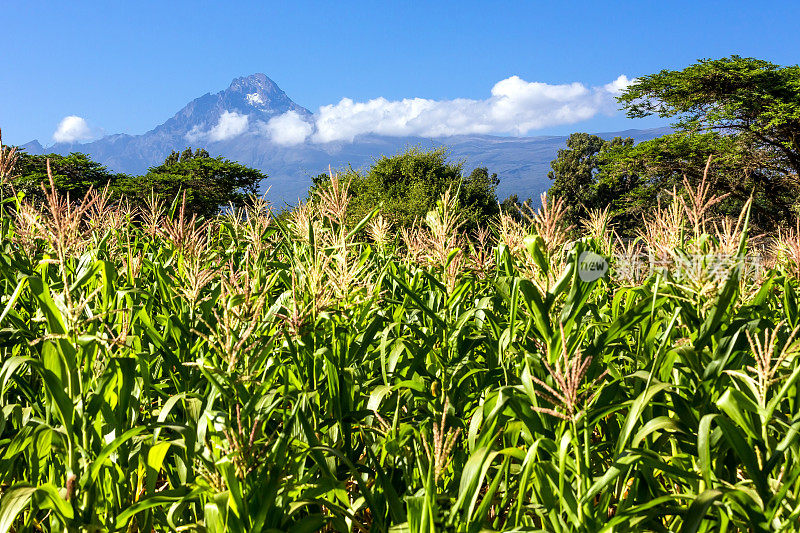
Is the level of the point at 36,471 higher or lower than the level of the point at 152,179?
lower

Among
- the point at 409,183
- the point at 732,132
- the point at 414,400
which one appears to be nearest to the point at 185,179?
the point at 409,183

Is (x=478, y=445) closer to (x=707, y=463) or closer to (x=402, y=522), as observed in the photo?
(x=402, y=522)

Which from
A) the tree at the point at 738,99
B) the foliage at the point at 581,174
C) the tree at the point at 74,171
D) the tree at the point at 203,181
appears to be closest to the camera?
the tree at the point at 738,99

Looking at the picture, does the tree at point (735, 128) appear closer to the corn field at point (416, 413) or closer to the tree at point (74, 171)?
the corn field at point (416, 413)

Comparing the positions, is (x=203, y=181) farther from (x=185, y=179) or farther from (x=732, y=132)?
(x=732, y=132)

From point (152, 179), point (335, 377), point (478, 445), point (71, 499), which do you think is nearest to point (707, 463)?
point (478, 445)

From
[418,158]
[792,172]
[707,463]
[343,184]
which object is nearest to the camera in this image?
[707,463]

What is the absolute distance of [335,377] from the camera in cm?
211

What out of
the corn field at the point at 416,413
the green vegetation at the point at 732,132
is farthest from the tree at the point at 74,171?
the corn field at the point at 416,413

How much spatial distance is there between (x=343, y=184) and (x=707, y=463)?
216 centimetres

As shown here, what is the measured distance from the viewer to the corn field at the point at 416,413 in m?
1.55

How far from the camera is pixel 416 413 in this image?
92.4 inches

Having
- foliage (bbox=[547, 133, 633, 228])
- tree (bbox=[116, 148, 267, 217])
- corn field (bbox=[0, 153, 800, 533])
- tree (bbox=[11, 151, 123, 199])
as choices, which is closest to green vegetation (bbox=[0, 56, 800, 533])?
corn field (bbox=[0, 153, 800, 533])

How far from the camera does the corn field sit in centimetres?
155
